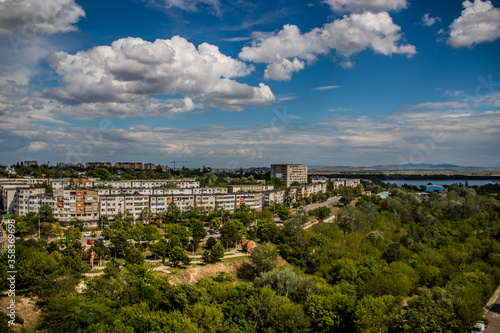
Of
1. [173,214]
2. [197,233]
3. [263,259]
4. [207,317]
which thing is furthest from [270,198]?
[207,317]

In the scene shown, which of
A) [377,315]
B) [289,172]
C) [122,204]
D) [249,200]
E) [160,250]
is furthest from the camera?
[289,172]

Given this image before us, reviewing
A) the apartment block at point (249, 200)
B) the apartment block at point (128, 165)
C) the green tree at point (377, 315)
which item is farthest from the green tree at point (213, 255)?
the apartment block at point (128, 165)

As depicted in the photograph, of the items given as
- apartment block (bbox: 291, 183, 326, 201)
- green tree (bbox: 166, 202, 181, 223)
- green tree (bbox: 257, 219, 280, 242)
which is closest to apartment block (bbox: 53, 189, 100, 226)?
green tree (bbox: 166, 202, 181, 223)

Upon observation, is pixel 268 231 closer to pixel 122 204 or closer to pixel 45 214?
pixel 122 204

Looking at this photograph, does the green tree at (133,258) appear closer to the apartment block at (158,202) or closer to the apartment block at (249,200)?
the apartment block at (158,202)

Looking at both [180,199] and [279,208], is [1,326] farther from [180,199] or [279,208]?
[279,208]

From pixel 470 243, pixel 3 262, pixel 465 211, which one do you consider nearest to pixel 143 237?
pixel 3 262

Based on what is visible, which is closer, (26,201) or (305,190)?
(26,201)

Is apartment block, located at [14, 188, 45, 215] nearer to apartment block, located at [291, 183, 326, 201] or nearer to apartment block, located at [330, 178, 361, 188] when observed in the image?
apartment block, located at [291, 183, 326, 201]
